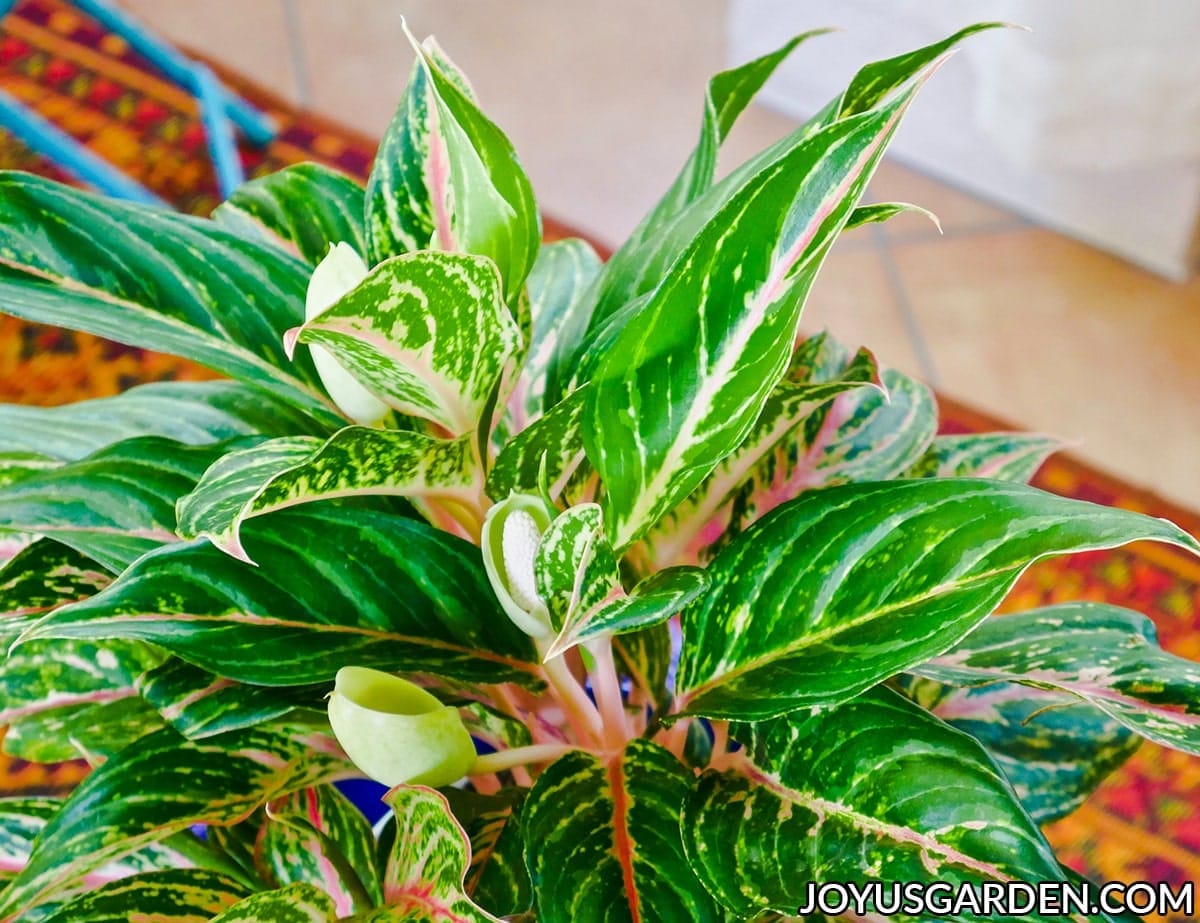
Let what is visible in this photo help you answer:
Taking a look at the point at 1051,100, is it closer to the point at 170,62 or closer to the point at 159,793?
the point at 170,62

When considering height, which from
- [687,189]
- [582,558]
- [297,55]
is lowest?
[582,558]

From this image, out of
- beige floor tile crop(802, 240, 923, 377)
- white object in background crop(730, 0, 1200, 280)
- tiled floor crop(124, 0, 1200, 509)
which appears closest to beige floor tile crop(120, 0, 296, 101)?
tiled floor crop(124, 0, 1200, 509)

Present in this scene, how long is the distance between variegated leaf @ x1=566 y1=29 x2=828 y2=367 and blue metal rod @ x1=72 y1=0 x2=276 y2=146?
137cm

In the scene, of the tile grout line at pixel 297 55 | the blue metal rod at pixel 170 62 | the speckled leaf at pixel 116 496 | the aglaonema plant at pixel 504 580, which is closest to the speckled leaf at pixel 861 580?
the aglaonema plant at pixel 504 580

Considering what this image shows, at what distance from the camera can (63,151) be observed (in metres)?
1.55

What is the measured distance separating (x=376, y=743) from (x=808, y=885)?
0.16m

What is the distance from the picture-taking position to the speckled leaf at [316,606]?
1.35ft

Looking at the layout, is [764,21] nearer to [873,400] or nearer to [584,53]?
[584,53]

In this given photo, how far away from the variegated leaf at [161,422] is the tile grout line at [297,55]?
1.40 metres

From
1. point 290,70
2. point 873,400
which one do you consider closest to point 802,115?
point 290,70

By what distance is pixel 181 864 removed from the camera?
562 mm

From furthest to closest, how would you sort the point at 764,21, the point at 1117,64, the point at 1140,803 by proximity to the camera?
the point at 764,21
the point at 1117,64
the point at 1140,803

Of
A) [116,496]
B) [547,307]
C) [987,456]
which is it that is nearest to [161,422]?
[116,496]

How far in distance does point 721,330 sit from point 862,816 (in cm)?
17
